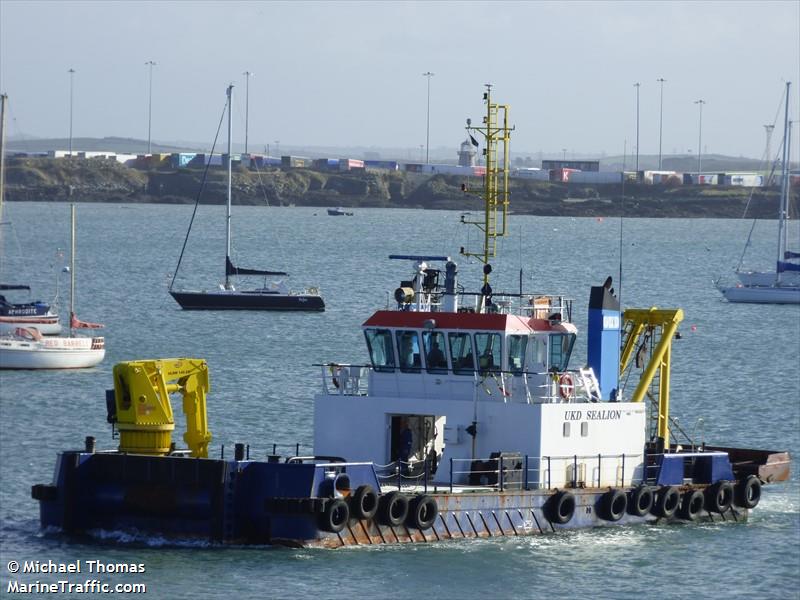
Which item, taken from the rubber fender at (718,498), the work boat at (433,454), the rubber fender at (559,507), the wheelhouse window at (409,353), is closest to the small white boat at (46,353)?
the work boat at (433,454)

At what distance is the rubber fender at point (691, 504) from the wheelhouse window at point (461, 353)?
477 cm

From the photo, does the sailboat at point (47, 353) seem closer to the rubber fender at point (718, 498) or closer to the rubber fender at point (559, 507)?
the rubber fender at point (718, 498)

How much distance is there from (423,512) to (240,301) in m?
54.0

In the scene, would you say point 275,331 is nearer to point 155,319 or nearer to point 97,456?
point 155,319

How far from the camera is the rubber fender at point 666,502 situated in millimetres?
31734

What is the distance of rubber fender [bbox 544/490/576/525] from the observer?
29844mm

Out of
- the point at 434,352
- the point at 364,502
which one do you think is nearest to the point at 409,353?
the point at 434,352

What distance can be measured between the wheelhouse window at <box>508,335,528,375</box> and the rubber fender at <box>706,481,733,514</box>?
4606 mm

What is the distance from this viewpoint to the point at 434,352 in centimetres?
3073

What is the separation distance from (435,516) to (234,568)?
323cm

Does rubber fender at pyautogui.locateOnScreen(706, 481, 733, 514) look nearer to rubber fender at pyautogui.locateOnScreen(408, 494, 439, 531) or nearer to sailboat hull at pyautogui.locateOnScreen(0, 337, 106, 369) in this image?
rubber fender at pyautogui.locateOnScreen(408, 494, 439, 531)

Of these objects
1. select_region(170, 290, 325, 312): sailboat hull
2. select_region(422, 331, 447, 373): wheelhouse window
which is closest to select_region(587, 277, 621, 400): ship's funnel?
select_region(422, 331, 447, 373): wheelhouse window

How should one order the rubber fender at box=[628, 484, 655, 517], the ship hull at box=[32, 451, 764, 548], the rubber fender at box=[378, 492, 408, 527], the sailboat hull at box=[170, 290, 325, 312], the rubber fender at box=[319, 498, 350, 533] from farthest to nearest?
the sailboat hull at box=[170, 290, 325, 312] < the rubber fender at box=[628, 484, 655, 517] < the rubber fender at box=[378, 492, 408, 527] < the ship hull at box=[32, 451, 764, 548] < the rubber fender at box=[319, 498, 350, 533]

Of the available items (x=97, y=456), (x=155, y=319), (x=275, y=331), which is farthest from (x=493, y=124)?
(x=155, y=319)
